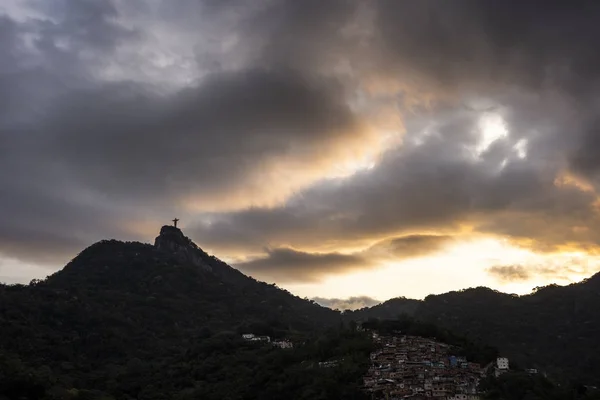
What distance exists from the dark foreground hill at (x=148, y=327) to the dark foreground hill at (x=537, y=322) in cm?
3009

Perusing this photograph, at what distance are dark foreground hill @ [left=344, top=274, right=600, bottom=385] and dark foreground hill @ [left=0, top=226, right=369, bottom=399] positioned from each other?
3009 centimetres

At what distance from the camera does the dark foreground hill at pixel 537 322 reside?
10162cm

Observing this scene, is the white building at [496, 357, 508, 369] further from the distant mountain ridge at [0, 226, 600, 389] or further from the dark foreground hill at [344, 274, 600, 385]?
the dark foreground hill at [344, 274, 600, 385]

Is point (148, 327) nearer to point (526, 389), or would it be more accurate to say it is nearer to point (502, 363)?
point (502, 363)

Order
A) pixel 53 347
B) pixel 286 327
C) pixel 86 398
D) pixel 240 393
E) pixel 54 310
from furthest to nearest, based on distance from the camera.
→ pixel 286 327 → pixel 54 310 → pixel 53 347 → pixel 240 393 → pixel 86 398

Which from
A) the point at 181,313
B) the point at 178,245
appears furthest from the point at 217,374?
the point at 178,245

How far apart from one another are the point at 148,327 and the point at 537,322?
7496 cm

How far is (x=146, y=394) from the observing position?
250 feet

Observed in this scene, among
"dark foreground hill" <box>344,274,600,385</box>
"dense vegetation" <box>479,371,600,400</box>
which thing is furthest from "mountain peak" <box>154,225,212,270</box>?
"dense vegetation" <box>479,371,600,400</box>

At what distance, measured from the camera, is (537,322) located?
124688 millimetres

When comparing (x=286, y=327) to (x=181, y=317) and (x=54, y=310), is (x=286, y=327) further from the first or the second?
(x=54, y=310)

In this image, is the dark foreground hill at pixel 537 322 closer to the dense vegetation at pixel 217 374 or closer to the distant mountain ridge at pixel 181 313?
the distant mountain ridge at pixel 181 313

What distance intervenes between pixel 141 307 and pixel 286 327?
98.7 ft

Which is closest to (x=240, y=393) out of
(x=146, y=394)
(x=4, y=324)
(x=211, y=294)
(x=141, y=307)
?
(x=146, y=394)
